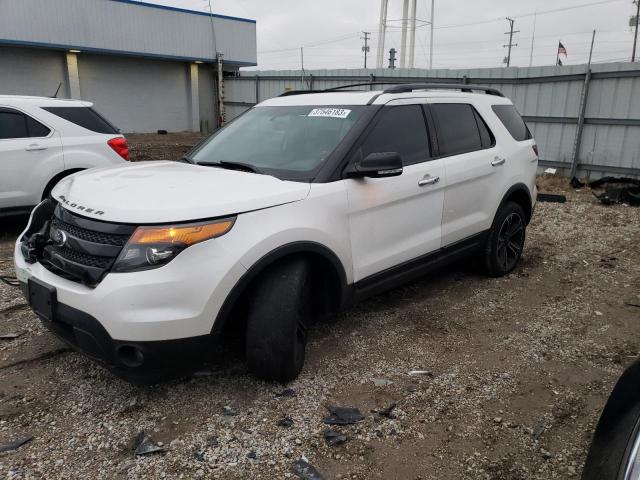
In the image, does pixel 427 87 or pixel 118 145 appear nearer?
pixel 427 87

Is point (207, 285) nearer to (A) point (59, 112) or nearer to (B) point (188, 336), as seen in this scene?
(B) point (188, 336)

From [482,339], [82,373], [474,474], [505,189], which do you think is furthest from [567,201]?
[82,373]

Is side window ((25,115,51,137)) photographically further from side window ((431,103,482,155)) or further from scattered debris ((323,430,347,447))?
scattered debris ((323,430,347,447))

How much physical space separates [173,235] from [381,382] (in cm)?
162

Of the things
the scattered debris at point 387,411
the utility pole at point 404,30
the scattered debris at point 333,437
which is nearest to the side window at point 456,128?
the scattered debris at point 387,411

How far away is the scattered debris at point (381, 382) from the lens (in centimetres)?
327

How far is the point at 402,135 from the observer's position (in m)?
3.93

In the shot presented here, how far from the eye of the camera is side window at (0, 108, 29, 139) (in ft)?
20.2

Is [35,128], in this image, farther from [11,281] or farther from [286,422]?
[286,422]

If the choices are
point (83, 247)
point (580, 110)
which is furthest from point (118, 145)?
point (580, 110)

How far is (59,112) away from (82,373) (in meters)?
4.46

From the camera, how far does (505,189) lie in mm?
4973

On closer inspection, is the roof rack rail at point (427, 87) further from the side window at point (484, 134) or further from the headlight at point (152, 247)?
the headlight at point (152, 247)

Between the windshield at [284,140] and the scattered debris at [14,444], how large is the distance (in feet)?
6.68
